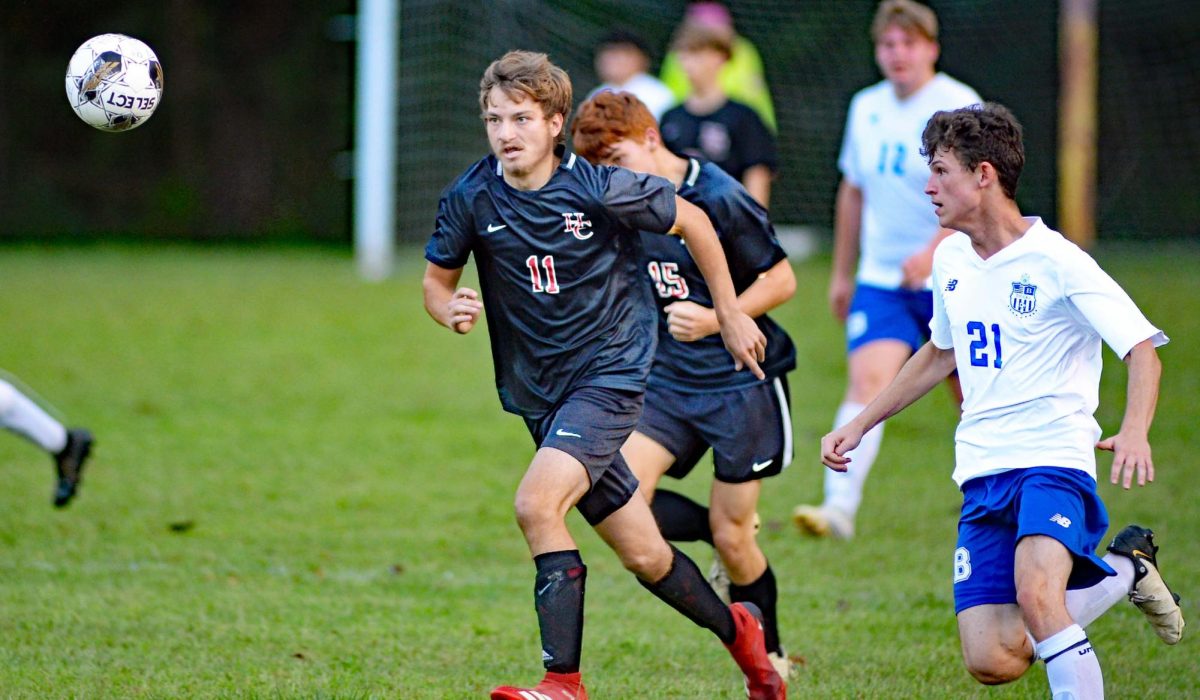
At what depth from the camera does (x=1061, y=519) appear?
3701 millimetres

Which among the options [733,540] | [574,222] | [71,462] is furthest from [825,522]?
[71,462]

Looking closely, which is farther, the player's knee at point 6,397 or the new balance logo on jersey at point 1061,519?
the player's knee at point 6,397

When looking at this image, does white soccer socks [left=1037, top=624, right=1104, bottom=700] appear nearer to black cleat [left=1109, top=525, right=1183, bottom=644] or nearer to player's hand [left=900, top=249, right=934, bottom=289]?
black cleat [left=1109, top=525, right=1183, bottom=644]

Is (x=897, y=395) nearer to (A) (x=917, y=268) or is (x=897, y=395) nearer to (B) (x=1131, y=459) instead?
(B) (x=1131, y=459)

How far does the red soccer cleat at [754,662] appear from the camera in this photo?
14.2 feet

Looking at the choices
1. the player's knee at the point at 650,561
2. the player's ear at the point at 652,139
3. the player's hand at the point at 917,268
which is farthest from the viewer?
the player's hand at the point at 917,268

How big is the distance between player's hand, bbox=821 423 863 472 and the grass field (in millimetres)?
819

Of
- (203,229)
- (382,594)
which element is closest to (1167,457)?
(382,594)

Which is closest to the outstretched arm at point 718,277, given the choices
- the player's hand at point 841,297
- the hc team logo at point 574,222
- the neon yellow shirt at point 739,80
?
the hc team logo at point 574,222

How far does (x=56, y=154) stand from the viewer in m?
22.3

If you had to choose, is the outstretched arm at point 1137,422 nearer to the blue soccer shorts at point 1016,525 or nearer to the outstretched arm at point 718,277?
the blue soccer shorts at point 1016,525

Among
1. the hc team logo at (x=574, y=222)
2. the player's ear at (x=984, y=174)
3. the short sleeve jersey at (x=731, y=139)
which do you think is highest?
the short sleeve jersey at (x=731, y=139)

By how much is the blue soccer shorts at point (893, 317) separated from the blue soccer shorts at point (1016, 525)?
279cm

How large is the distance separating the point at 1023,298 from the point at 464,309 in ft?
4.96
